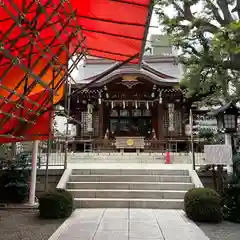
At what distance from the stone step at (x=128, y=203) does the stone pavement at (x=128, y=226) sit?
30cm

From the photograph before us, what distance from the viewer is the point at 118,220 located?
21.6 feet

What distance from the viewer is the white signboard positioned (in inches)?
290

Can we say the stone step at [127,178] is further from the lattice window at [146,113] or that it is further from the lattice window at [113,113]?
the lattice window at [146,113]

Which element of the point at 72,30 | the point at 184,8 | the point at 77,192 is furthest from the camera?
the point at 184,8

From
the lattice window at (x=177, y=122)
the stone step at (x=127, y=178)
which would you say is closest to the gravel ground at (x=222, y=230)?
the stone step at (x=127, y=178)

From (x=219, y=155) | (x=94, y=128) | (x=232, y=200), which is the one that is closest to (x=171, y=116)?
(x=94, y=128)

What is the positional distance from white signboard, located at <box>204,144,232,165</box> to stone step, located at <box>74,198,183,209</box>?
1471 mm

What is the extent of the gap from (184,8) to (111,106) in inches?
463

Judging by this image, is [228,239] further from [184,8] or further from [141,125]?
[141,125]

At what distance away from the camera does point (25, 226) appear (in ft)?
20.3

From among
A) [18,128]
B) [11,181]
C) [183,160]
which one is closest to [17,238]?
[18,128]

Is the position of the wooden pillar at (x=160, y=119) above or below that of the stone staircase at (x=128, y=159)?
above

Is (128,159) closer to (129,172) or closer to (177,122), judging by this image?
(129,172)

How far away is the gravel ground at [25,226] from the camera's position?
5535 mm
